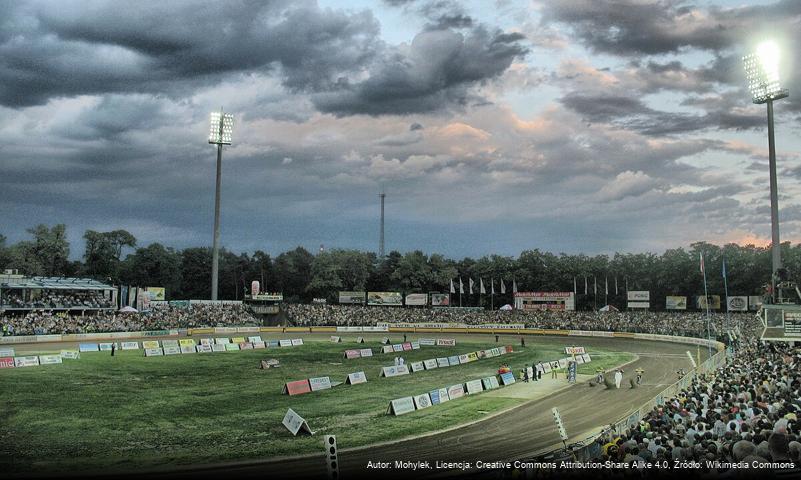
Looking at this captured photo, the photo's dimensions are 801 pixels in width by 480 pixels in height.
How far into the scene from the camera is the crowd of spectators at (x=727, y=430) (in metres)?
10.7

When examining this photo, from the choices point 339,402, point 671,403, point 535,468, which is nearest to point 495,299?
point 339,402

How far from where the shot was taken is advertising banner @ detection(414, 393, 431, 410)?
3097cm

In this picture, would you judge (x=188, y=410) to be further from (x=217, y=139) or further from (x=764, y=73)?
(x=217, y=139)

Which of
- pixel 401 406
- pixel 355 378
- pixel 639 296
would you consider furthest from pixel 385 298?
pixel 401 406

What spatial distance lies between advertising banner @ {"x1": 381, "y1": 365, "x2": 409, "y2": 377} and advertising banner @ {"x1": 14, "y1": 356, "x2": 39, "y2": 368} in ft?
88.6

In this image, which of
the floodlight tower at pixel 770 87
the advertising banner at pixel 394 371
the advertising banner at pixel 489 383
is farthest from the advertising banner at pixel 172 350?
the floodlight tower at pixel 770 87

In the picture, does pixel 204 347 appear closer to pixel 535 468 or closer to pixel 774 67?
pixel 535 468

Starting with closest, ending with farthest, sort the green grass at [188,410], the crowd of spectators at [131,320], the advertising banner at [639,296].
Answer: the green grass at [188,410]
the crowd of spectators at [131,320]
the advertising banner at [639,296]

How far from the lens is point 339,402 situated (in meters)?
33.1

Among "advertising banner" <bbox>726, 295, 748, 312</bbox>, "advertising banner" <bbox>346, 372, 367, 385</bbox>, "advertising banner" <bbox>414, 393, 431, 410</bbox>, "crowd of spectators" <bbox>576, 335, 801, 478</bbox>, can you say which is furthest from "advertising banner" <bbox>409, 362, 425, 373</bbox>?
"advertising banner" <bbox>726, 295, 748, 312</bbox>

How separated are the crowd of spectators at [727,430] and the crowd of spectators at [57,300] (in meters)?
79.5

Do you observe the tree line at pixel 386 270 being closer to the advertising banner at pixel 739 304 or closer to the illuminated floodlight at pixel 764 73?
the advertising banner at pixel 739 304

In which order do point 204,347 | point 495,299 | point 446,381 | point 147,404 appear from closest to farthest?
point 147,404 → point 446,381 → point 204,347 → point 495,299

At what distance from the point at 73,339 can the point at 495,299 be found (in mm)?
82760
